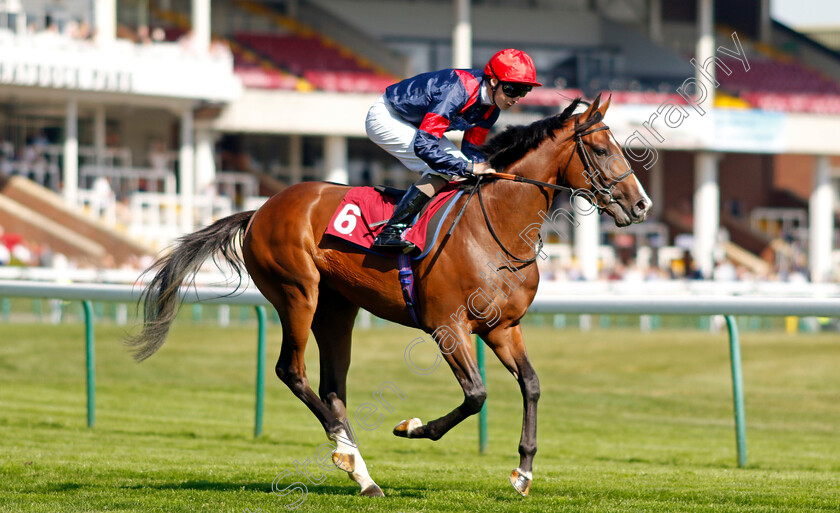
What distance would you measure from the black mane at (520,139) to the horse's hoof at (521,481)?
1332mm

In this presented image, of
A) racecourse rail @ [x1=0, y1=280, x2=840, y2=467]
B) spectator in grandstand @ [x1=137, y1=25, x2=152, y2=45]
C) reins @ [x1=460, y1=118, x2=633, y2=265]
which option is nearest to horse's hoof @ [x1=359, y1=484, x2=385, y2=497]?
reins @ [x1=460, y1=118, x2=633, y2=265]

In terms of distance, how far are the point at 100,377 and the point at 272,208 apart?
237 inches

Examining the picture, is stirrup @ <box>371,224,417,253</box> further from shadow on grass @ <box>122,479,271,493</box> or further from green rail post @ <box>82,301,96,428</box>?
green rail post @ <box>82,301,96,428</box>

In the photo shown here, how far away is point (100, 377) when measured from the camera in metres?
10.5

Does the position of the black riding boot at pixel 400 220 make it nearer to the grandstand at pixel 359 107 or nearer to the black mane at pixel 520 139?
the black mane at pixel 520 139

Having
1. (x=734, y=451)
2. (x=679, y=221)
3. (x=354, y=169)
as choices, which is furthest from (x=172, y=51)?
(x=734, y=451)

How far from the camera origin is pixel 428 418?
27.0 feet

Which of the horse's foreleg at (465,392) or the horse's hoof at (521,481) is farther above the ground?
the horse's foreleg at (465,392)

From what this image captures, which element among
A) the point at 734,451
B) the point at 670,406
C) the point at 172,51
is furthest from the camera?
the point at 172,51

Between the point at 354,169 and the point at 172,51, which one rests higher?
the point at 172,51

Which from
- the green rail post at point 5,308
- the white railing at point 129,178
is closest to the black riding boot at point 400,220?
the green rail post at point 5,308

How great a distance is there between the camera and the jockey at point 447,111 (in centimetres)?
459

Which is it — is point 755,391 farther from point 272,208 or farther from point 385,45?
point 385,45

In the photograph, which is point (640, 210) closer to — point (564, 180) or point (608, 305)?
point (564, 180)
